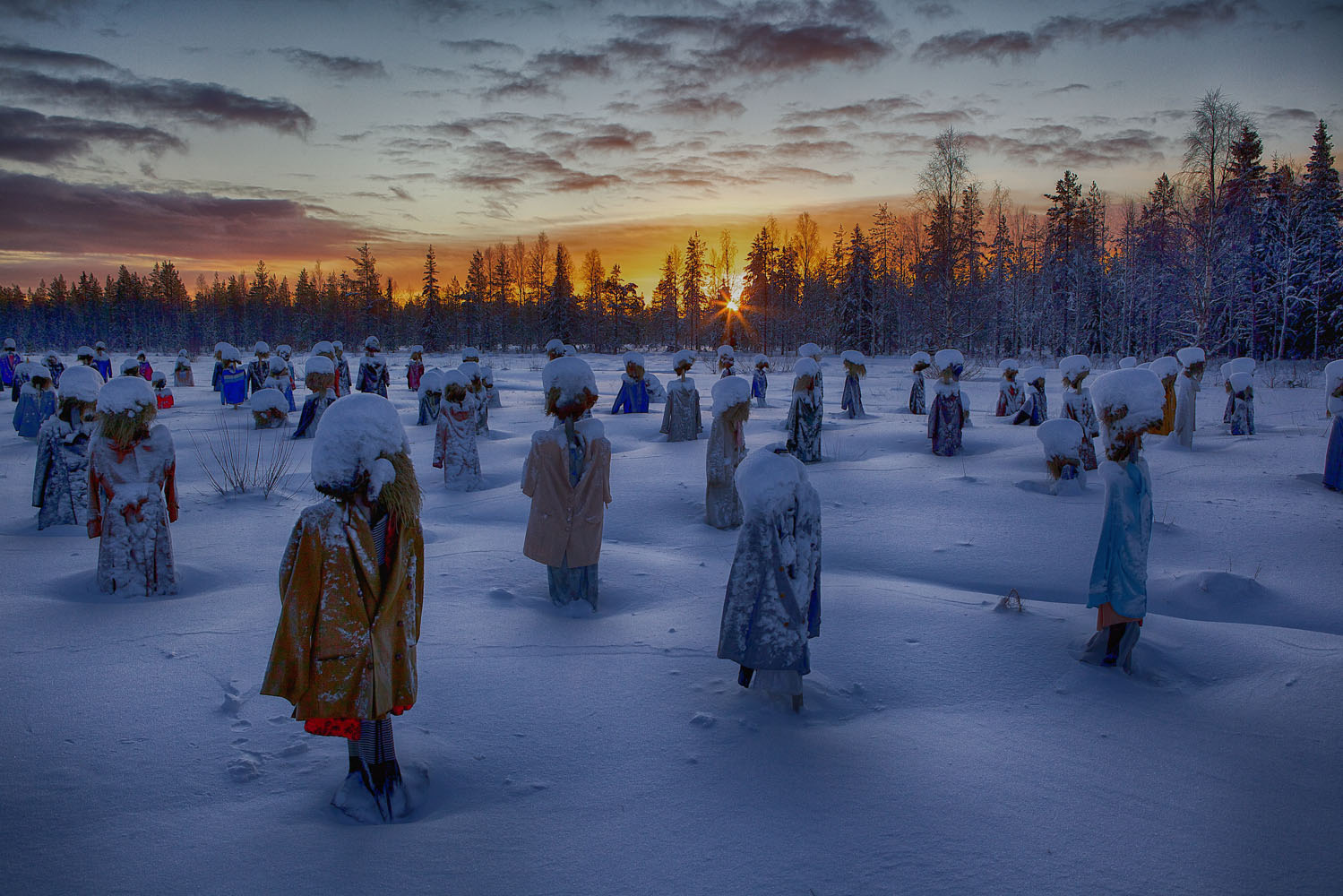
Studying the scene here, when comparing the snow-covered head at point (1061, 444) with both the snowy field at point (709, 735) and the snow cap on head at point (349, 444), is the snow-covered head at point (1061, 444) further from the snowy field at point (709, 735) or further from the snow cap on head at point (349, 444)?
the snow cap on head at point (349, 444)

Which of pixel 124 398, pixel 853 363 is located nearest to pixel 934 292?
pixel 853 363

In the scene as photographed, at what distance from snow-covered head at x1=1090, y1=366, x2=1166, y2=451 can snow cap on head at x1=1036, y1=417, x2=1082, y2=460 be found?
5.71 meters

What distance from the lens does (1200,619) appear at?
20.4 ft

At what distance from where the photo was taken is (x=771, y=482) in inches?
164

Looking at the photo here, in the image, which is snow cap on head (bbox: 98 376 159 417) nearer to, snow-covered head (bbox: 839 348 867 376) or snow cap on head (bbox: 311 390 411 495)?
snow cap on head (bbox: 311 390 411 495)

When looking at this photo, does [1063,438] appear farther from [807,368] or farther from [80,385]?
[80,385]

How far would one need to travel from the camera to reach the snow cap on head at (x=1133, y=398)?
4.74m

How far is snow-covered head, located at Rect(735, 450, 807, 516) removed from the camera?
414cm

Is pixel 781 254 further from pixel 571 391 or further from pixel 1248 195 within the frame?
pixel 571 391

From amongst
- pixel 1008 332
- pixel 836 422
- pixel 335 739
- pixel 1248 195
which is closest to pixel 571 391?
pixel 335 739

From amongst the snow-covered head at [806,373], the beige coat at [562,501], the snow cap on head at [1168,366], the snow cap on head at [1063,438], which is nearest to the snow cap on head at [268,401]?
the snow-covered head at [806,373]

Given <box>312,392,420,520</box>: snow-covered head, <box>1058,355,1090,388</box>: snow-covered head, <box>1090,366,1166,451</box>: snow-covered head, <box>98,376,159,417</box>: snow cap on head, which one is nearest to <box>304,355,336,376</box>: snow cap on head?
<box>98,376,159,417</box>: snow cap on head

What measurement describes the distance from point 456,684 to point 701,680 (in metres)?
1.61

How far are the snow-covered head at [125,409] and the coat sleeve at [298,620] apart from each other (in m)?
3.99
